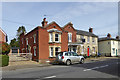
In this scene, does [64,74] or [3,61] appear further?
[3,61]

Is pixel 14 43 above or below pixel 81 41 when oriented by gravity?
below

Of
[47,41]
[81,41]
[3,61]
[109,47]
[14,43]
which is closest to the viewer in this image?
[3,61]

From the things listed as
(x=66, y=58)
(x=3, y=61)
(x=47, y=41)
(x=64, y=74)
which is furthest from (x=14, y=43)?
(x=64, y=74)

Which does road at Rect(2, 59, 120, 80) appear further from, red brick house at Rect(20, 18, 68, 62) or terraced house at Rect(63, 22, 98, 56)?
terraced house at Rect(63, 22, 98, 56)

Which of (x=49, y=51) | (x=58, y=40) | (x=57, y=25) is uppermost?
(x=57, y=25)

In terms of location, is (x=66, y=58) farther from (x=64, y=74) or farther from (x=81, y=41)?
(x=81, y=41)

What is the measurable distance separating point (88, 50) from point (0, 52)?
69.1 ft

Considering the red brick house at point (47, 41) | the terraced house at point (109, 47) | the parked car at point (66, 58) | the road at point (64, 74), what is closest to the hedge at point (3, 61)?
the road at point (64, 74)

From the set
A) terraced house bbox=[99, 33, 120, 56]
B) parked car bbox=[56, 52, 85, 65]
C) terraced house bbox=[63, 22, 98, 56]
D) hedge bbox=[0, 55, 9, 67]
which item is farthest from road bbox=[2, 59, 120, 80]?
terraced house bbox=[99, 33, 120, 56]

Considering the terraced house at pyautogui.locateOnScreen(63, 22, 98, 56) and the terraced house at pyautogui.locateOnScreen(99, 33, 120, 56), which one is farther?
the terraced house at pyautogui.locateOnScreen(99, 33, 120, 56)

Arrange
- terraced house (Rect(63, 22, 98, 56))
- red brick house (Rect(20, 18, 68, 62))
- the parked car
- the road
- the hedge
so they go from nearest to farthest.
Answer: the road, the hedge, the parked car, red brick house (Rect(20, 18, 68, 62)), terraced house (Rect(63, 22, 98, 56))

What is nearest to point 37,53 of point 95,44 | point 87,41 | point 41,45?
point 41,45

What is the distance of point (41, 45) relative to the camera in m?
20.6

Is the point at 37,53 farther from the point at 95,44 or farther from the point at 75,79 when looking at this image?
the point at 95,44
